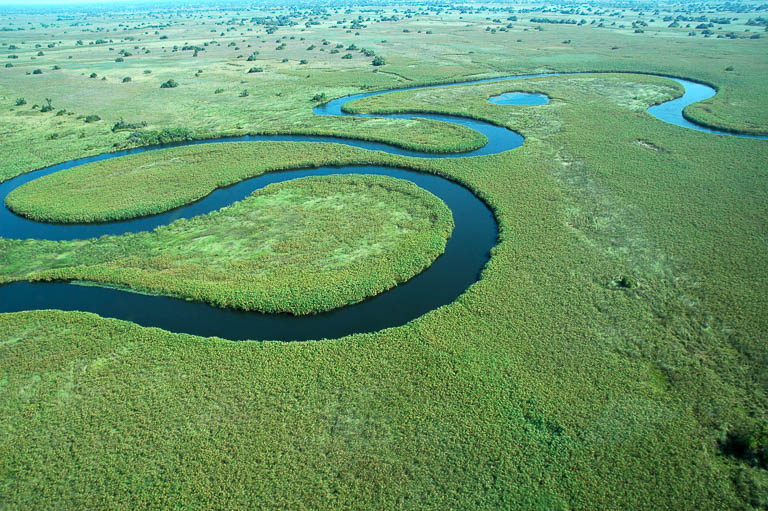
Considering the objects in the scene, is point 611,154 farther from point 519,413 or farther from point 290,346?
point 290,346

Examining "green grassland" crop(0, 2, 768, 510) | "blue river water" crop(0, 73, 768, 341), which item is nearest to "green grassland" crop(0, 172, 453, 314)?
"green grassland" crop(0, 2, 768, 510)

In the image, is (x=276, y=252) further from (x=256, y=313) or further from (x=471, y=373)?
(x=471, y=373)

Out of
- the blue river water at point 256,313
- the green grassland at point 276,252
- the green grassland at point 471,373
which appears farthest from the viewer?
the green grassland at point 276,252

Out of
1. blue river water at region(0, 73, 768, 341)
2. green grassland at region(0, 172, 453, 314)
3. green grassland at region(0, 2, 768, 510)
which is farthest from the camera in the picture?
green grassland at region(0, 172, 453, 314)

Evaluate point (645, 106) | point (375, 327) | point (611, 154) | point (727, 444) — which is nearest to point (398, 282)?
point (375, 327)

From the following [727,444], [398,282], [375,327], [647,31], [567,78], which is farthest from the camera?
→ [647,31]

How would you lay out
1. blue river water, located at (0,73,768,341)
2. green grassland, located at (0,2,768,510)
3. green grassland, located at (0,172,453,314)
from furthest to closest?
green grassland, located at (0,172,453,314)
blue river water, located at (0,73,768,341)
green grassland, located at (0,2,768,510)

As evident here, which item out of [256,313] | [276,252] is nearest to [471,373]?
[256,313]

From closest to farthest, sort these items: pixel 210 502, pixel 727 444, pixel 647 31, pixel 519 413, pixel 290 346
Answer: pixel 210 502 < pixel 727 444 < pixel 519 413 < pixel 290 346 < pixel 647 31

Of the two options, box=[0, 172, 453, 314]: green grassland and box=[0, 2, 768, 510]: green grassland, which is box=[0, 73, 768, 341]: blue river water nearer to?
box=[0, 172, 453, 314]: green grassland

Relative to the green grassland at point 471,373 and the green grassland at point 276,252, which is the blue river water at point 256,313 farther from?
the green grassland at point 471,373

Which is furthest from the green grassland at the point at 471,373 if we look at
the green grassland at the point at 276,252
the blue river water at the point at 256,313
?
the blue river water at the point at 256,313
